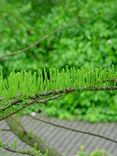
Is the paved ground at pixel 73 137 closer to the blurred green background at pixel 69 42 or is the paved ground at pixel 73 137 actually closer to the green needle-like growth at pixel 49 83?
the blurred green background at pixel 69 42

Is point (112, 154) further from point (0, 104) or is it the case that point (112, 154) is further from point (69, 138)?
point (0, 104)

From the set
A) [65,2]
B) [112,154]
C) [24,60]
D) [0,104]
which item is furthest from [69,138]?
[0,104]

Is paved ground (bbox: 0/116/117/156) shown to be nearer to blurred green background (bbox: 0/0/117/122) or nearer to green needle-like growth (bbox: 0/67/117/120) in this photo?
blurred green background (bbox: 0/0/117/122)

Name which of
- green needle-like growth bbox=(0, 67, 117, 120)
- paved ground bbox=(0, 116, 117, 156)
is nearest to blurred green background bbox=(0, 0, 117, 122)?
paved ground bbox=(0, 116, 117, 156)

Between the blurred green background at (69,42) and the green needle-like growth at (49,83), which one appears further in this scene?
the blurred green background at (69,42)

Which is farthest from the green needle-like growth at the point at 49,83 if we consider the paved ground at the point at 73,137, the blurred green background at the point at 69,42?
the blurred green background at the point at 69,42

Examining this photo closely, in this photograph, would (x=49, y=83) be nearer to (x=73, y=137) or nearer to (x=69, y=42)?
(x=73, y=137)
